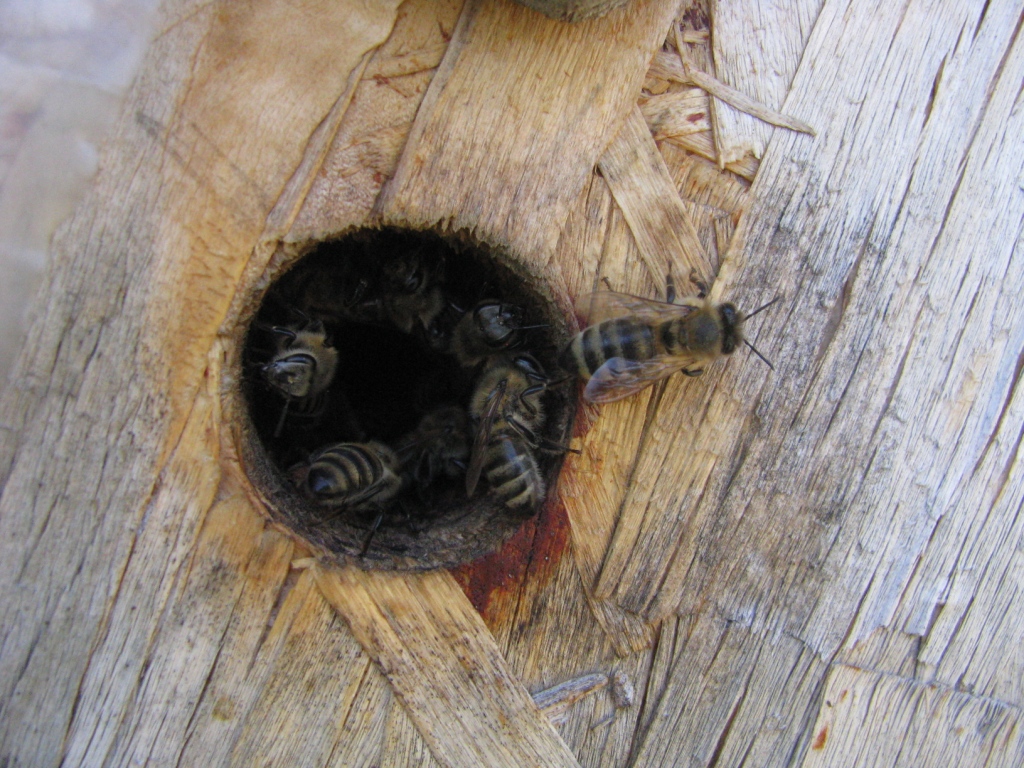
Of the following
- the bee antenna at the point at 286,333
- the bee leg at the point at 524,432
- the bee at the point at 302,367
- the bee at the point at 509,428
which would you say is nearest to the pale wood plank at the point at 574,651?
the bee at the point at 509,428

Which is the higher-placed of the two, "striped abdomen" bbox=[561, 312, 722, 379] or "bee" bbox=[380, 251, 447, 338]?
"striped abdomen" bbox=[561, 312, 722, 379]

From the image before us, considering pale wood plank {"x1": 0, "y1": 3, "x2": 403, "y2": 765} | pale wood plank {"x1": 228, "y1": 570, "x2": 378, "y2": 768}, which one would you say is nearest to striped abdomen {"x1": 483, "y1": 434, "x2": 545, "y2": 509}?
pale wood plank {"x1": 228, "y1": 570, "x2": 378, "y2": 768}

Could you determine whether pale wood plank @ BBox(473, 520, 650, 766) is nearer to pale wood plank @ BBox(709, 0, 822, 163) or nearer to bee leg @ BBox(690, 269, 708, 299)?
bee leg @ BBox(690, 269, 708, 299)

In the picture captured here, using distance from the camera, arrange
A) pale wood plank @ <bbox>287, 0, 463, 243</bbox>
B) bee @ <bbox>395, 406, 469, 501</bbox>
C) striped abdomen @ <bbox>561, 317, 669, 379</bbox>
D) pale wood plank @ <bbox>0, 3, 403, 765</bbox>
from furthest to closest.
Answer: bee @ <bbox>395, 406, 469, 501</bbox> → striped abdomen @ <bbox>561, 317, 669, 379</bbox> → pale wood plank @ <bbox>287, 0, 463, 243</bbox> → pale wood plank @ <bbox>0, 3, 403, 765</bbox>

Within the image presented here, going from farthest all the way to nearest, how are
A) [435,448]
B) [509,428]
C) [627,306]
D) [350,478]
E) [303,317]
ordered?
[435,448] < [303,317] < [509,428] < [350,478] < [627,306]

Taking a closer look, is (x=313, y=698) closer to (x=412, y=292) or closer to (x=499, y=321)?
(x=499, y=321)

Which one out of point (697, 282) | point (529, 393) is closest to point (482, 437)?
point (529, 393)

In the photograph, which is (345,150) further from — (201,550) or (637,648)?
(637,648)
